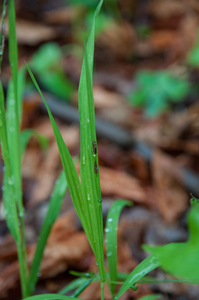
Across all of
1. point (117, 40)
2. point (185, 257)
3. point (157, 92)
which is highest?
point (117, 40)

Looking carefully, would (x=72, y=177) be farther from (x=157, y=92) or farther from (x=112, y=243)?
(x=157, y=92)

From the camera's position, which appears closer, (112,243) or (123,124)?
(112,243)

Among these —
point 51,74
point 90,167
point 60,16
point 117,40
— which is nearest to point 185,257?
point 90,167

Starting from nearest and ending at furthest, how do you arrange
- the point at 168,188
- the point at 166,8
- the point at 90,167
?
1. the point at 90,167
2. the point at 168,188
3. the point at 166,8

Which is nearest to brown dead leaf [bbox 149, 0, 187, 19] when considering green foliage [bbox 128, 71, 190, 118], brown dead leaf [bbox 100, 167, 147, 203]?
green foliage [bbox 128, 71, 190, 118]

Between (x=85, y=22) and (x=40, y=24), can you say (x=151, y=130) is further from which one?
(x=40, y=24)

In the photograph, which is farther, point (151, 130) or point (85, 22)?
point (85, 22)

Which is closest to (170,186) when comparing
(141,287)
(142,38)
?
(141,287)
